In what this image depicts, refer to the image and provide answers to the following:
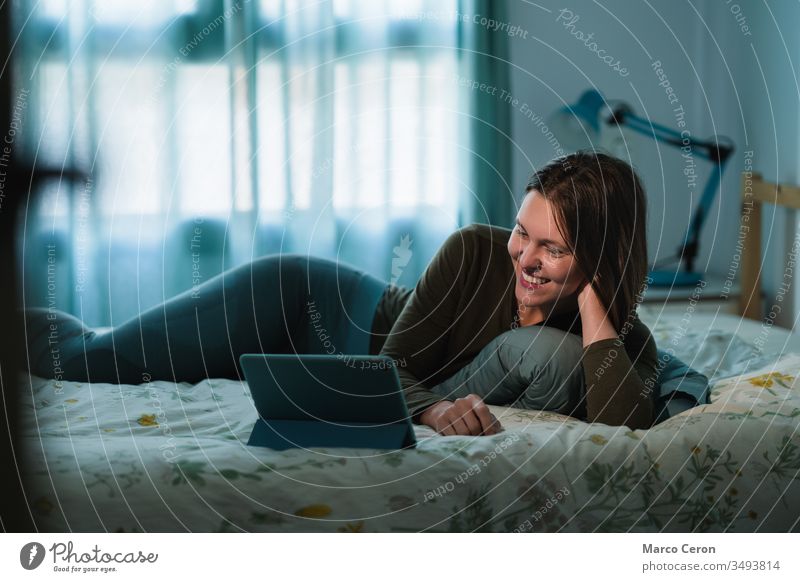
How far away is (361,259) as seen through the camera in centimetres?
247

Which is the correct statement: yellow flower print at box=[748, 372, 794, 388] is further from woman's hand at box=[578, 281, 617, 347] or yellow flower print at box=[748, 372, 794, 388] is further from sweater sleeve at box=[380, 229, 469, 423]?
sweater sleeve at box=[380, 229, 469, 423]

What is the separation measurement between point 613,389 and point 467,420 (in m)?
0.18

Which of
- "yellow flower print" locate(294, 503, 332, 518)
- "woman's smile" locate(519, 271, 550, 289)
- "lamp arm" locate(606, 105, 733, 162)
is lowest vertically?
"yellow flower print" locate(294, 503, 332, 518)

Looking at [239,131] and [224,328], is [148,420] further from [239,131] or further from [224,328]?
[239,131]

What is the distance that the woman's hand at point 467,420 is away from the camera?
1009mm

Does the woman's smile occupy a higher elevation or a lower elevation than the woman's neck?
higher

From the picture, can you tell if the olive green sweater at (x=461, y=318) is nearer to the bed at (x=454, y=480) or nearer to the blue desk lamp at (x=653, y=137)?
the bed at (x=454, y=480)

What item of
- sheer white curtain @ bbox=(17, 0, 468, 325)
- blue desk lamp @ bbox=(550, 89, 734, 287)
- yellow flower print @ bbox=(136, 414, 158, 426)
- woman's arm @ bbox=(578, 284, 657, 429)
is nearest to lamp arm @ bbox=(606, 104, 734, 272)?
blue desk lamp @ bbox=(550, 89, 734, 287)

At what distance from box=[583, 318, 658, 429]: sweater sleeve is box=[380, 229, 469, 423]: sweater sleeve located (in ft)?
0.71

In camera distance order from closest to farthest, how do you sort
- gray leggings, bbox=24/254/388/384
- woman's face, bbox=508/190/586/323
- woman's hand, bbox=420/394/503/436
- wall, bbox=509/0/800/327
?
woman's hand, bbox=420/394/503/436, woman's face, bbox=508/190/586/323, gray leggings, bbox=24/254/388/384, wall, bbox=509/0/800/327

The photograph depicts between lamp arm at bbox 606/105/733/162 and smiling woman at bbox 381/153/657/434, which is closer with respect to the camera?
smiling woman at bbox 381/153/657/434

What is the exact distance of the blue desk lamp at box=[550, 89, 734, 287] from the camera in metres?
2.29

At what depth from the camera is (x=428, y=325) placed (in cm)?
121
